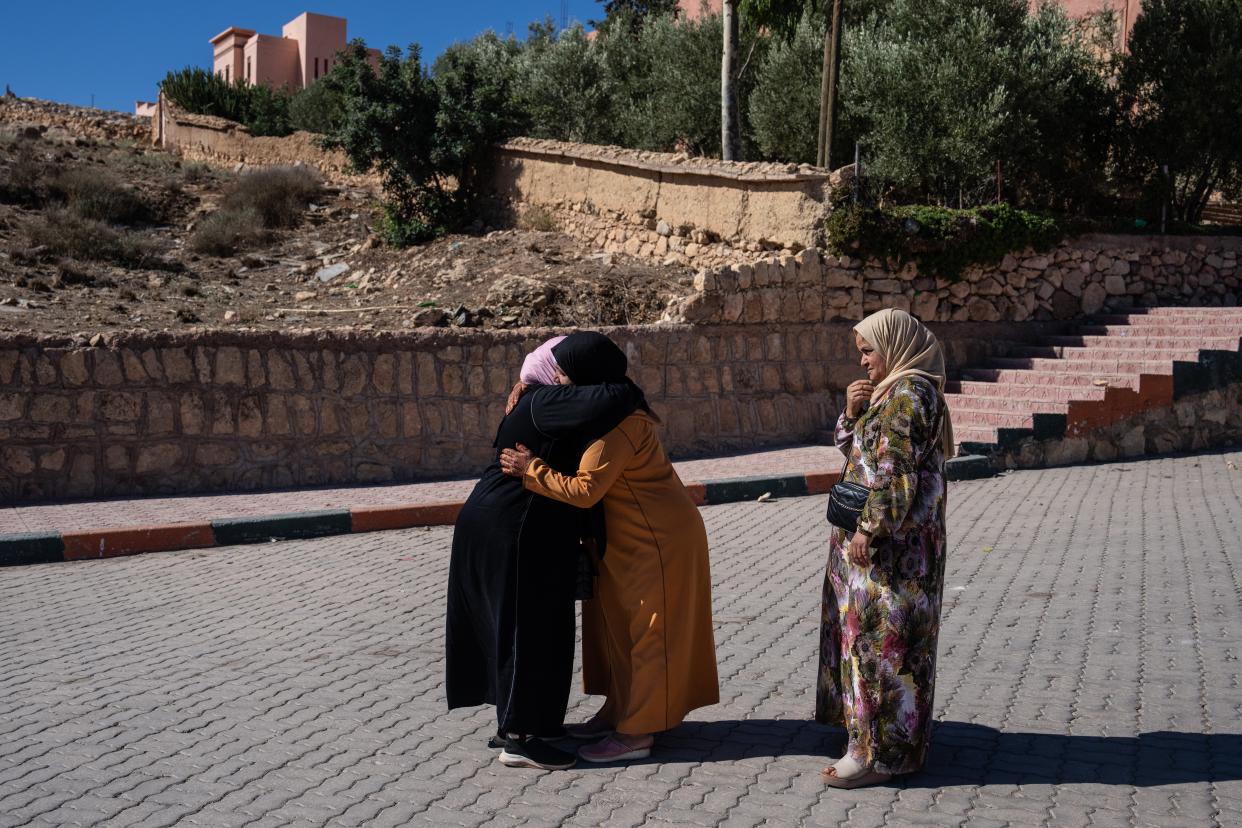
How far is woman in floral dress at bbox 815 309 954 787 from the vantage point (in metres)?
3.97

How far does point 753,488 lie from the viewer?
1109 centimetres

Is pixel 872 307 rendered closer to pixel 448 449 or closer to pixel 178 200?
pixel 448 449

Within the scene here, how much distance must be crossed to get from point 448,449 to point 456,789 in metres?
7.64

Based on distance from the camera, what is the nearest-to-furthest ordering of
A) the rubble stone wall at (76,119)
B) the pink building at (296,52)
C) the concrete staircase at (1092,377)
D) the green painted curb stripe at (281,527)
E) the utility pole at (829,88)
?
the green painted curb stripe at (281,527) → the concrete staircase at (1092,377) → the utility pole at (829,88) → the rubble stone wall at (76,119) → the pink building at (296,52)

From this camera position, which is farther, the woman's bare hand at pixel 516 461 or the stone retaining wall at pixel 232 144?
the stone retaining wall at pixel 232 144

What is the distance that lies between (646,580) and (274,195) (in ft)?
62.9

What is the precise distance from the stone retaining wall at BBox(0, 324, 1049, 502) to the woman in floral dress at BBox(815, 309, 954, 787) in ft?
25.4

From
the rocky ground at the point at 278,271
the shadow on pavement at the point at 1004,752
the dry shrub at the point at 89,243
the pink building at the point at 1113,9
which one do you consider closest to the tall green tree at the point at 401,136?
the rocky ground at the point at 278,271

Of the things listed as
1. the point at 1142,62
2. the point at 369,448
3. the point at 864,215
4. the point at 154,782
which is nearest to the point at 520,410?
the point at 154,782

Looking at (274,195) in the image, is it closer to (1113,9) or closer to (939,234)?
(939,234)

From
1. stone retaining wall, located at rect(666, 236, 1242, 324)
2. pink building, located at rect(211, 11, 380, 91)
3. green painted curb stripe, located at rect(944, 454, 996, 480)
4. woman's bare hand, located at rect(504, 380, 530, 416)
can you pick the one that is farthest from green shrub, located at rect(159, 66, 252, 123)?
woman's bare hand, located at rect(504, 380, 530, 416)

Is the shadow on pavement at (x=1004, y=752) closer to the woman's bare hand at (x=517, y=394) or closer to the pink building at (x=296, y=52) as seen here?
the woman's bare hand at (x=517, y=394)

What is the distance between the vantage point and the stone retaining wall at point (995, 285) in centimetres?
1366

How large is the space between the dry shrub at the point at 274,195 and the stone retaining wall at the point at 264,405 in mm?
10773
